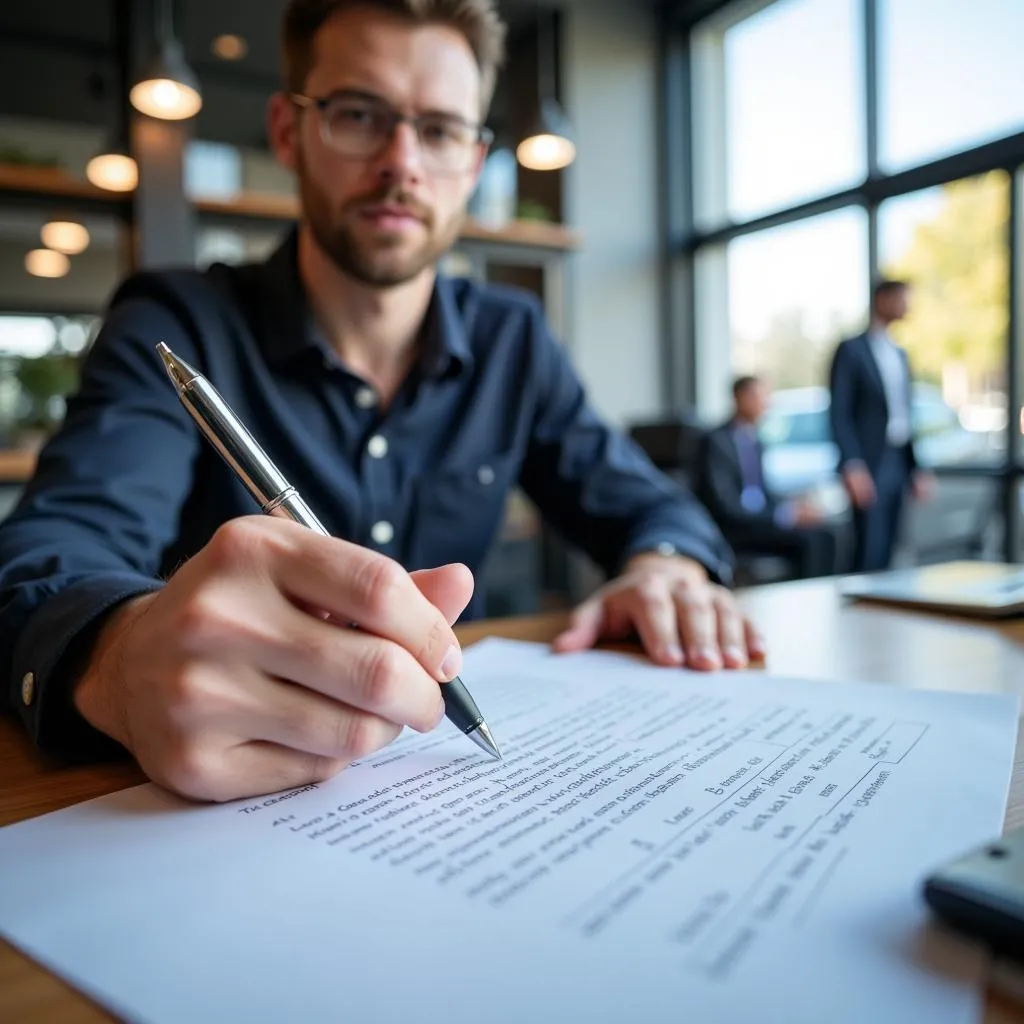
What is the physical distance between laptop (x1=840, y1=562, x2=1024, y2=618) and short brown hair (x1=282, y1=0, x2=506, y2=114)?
0.80 metres

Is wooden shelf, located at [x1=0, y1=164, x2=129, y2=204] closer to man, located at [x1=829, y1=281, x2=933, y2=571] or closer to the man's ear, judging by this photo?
the man's ear

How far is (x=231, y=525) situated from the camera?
0.38 m

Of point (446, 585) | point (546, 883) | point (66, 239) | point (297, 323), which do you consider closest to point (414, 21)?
point (297, 323)

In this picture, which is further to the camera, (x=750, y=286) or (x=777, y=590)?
(x=750, y=286)

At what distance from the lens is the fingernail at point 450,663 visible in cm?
41

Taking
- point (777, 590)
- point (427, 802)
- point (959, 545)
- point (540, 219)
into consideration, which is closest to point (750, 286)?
point (540, 219)

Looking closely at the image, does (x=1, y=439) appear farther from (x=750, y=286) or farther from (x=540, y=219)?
(x=750, y=286)

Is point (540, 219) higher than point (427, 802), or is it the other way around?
point (540, 219)

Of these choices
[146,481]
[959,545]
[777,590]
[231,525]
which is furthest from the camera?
[959,545]

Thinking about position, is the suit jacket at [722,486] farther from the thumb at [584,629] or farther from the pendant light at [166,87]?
the thumb at [584,629]

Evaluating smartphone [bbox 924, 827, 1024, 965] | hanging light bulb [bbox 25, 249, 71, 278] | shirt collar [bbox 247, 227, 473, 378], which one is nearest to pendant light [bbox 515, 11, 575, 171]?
shirt collar [bbox 247, 227, 473, 378]

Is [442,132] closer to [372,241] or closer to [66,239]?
[372,241]

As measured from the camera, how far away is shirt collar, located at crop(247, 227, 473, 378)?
1.01 metres

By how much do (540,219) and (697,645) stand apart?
4.10 m
